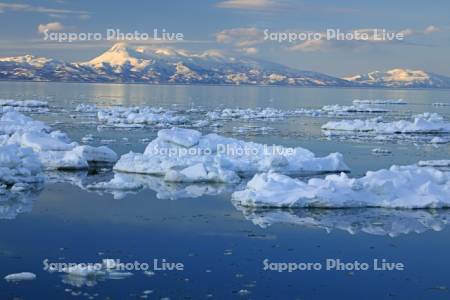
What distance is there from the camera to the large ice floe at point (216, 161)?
18.4 meters

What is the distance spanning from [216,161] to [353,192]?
17.1 feet

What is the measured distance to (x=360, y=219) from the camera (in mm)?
14008

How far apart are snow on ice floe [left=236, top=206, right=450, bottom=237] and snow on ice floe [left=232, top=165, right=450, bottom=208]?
0.73ft

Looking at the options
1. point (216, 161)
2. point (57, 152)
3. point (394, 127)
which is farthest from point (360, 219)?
point (394, 127)

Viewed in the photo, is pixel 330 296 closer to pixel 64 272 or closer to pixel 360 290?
pixel 360 290

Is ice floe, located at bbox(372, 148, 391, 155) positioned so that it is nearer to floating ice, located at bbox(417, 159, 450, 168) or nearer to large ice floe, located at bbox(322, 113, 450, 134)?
floating ice, located at bbox(417, 159, 450, 168)

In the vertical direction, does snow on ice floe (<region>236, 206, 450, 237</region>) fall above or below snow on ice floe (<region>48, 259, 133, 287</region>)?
above

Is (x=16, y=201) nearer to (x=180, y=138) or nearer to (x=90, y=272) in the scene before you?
(x=90, y=272)

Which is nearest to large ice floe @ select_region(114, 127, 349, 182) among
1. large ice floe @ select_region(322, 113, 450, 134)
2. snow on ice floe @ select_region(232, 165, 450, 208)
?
snow on ice floe @ select_region(232, 165, 450, 208)

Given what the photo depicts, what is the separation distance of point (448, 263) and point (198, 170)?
326 inches

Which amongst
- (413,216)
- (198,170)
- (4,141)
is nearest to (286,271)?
(413,216)

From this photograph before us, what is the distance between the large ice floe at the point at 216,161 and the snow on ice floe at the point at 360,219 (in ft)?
11.4

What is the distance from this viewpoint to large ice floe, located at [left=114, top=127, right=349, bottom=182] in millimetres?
18391

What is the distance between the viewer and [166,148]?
21750 millimetres
